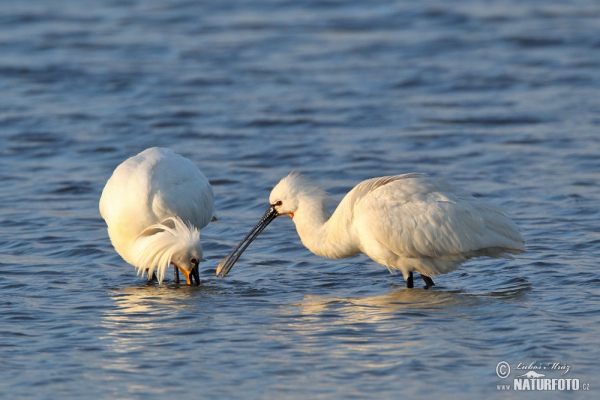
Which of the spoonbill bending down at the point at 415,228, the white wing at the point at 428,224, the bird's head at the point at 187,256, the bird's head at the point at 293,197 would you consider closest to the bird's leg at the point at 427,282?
the spoonbill bending down at the point at 415,228

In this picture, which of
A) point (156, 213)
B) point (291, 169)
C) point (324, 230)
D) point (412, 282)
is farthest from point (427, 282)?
point (291, 169)

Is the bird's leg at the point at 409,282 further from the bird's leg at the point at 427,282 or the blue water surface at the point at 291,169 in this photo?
the blue water surface at the point at 291,169

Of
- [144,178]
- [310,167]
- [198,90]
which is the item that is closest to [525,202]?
[310,167]

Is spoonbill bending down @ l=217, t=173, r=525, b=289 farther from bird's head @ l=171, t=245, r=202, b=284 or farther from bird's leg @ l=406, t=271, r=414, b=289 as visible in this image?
bird's head @ l=171, t=245, r=202, b=284

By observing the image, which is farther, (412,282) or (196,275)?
(196,275)

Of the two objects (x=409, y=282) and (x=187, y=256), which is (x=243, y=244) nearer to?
(x=187, y=256)

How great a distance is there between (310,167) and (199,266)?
388cm

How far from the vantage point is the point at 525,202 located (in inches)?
492

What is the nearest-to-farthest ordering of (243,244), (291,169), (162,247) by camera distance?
(162,247)
(243,244)
(291,169)

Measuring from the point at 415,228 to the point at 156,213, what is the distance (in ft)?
7.87

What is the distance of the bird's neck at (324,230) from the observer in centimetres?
986

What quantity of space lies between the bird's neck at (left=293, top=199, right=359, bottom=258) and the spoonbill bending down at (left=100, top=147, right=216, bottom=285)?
0.98m

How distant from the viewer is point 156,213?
1026cm

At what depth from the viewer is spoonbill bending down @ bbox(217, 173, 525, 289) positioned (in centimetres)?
960
